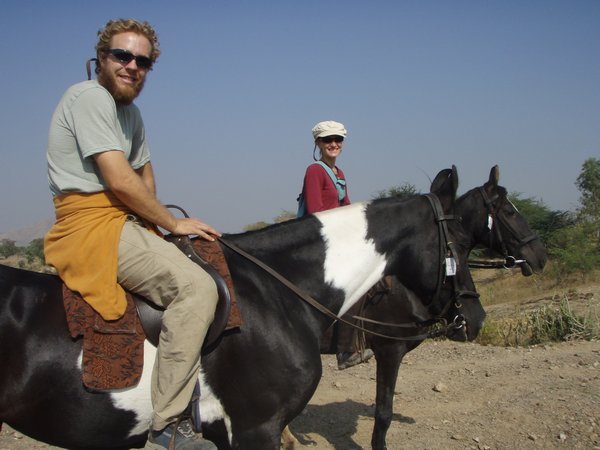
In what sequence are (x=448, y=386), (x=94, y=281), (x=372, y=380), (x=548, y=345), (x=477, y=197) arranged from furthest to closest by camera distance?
(x=548, y=345) < (x=372, y=380) < (x=448, y=386) < (x=477, y=197) < (x=94, y=281)

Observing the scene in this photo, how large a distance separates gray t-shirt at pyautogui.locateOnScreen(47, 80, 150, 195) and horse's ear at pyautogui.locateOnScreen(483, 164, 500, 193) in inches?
111

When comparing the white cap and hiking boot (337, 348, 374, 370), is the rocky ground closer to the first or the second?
hiking boot (337, 348, 374, 370)

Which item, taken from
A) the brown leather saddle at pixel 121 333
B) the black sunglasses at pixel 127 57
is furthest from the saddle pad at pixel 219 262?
the black sunglasses at pixel 127 57

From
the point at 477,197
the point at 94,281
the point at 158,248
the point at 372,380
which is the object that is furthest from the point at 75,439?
the point at 372,380

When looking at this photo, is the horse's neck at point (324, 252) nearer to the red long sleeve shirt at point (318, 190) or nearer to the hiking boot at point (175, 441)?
the hiking boot at point (175, 441)

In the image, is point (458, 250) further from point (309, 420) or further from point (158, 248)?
point (309, 420)

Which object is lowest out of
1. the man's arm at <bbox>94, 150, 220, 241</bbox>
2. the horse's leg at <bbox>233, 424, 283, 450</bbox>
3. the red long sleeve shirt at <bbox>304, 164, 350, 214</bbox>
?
the horse's leg at <bbox>233, 424, 283, 450</bbox>

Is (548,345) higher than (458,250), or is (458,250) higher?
(458,250)

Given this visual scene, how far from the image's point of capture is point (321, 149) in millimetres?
5105

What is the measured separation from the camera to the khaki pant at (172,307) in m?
2.49

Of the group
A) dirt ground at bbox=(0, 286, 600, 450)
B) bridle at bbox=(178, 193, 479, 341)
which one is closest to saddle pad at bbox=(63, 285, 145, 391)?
bridle at bbox=(178, 193, 479, 341)

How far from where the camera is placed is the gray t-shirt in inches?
99.6

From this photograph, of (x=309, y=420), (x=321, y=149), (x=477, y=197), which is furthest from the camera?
(x=309, y=420)

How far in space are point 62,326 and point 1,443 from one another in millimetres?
3595
